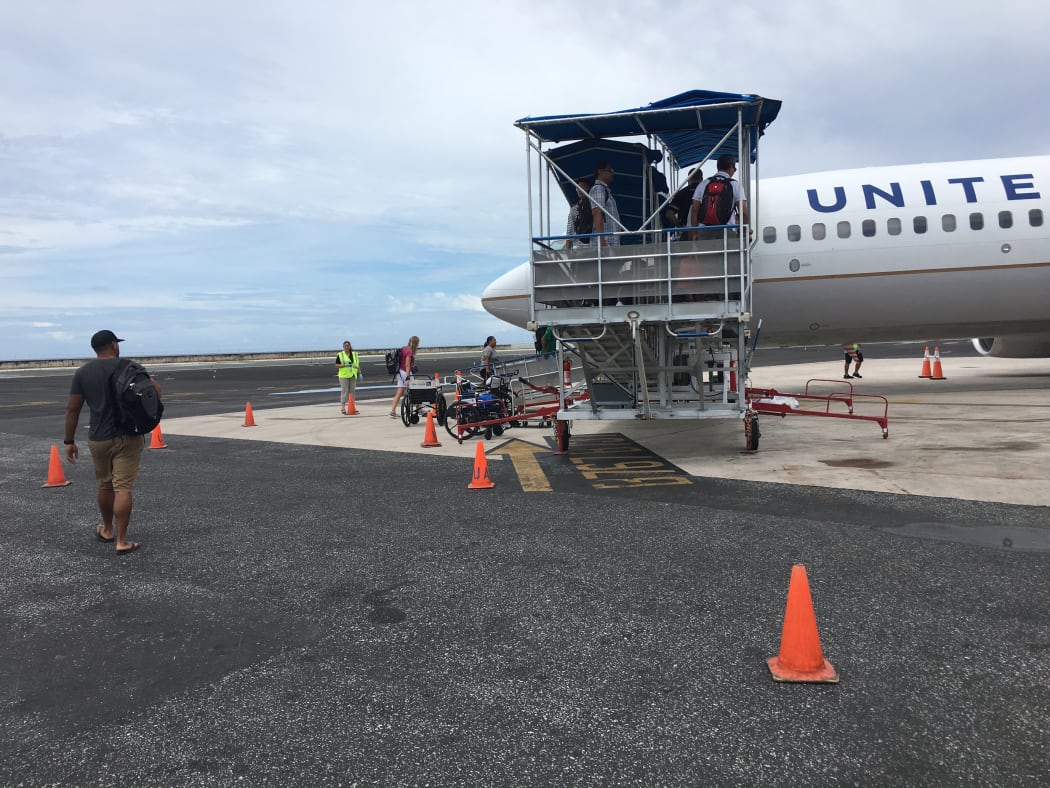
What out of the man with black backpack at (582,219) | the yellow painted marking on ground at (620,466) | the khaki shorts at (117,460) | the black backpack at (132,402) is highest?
the man with black backpack at (582,219)

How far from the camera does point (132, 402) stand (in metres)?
5.72

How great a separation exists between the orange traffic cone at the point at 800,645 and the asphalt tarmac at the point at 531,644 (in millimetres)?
95

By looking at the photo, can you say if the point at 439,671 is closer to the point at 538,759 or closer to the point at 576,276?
the point at 538,759

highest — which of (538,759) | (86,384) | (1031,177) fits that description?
(1031,177)

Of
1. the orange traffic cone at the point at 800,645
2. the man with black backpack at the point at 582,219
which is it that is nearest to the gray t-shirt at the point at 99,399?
the orange traffic cone at the point at 800,645

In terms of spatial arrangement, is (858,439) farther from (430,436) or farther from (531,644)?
(531,644)

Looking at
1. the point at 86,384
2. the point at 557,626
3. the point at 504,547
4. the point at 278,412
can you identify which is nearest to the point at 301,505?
the point at 86,384

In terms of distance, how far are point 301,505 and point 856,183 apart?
39.4 ft

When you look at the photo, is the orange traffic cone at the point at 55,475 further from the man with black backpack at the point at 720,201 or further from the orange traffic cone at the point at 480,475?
the man with black backpack at the point at 720,201

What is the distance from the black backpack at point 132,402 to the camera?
571 cm

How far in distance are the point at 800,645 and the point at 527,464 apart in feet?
20.0

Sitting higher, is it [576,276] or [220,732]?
[576,276]

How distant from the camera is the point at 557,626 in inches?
155

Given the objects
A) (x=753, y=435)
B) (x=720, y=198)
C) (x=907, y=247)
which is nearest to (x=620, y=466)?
(x=753, y=435)
